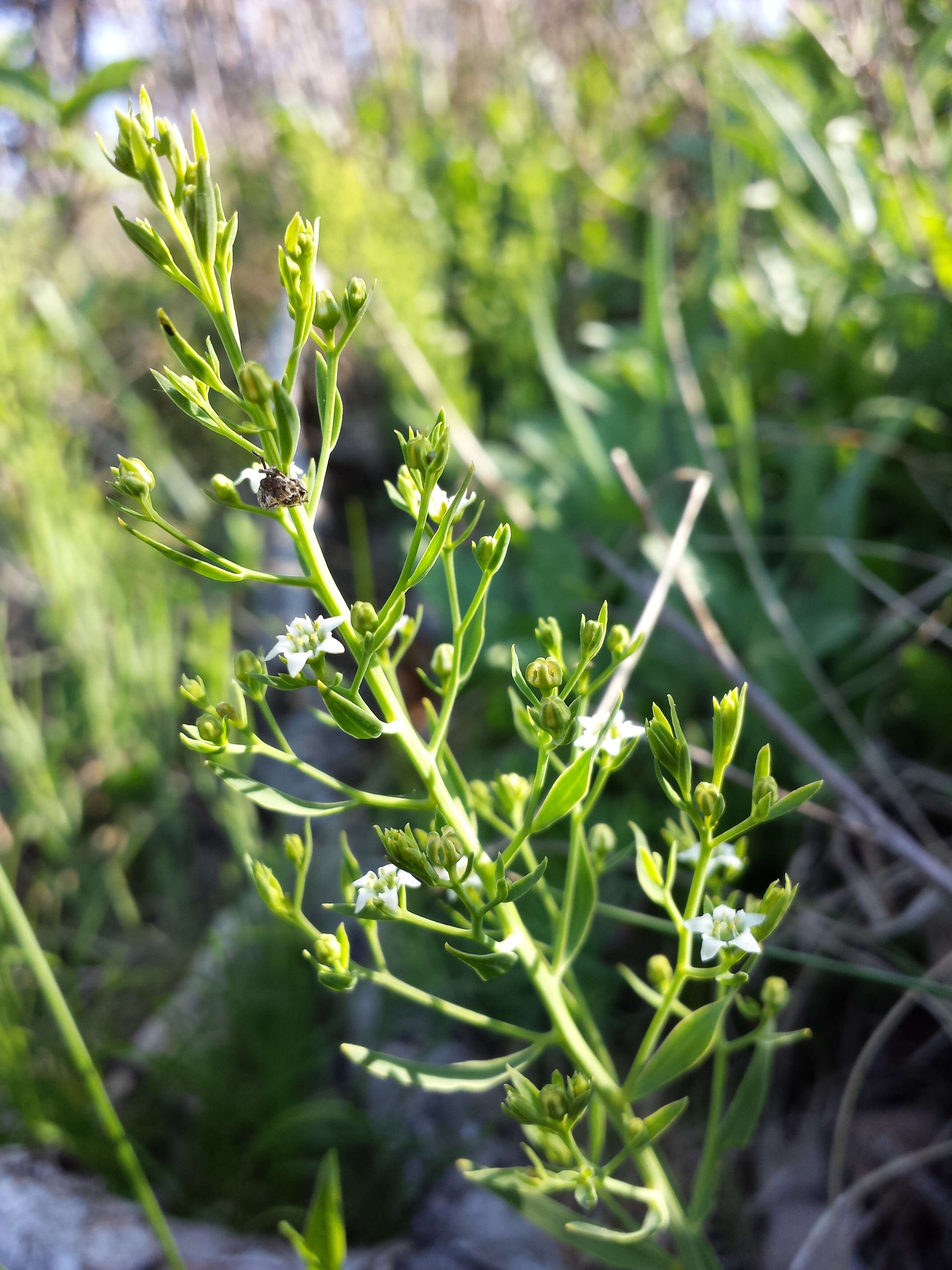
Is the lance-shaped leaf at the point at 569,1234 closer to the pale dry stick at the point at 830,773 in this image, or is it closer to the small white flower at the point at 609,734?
the small white flower at the point at 609,734

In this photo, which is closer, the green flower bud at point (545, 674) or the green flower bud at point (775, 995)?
the green flower bud at point (545, 674)

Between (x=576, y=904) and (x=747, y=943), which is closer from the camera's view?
(x=747, y=943)

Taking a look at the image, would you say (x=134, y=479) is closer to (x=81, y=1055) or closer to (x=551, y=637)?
(x=551, y=637)

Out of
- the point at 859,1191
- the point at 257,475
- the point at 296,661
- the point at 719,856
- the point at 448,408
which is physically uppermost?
the point at 448,408

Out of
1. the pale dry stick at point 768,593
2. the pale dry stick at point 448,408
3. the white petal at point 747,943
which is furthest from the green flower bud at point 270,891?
the pale dry stick at point 448,408

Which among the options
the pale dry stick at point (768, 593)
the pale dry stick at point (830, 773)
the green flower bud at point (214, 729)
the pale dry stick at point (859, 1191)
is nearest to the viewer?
the green flower bud at point (214, 729)

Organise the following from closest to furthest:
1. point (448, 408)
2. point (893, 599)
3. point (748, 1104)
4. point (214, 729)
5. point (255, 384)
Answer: point (255, 384) < point (214, 729) < point (748, 1104) < point (893, 599) < point (448, 408)

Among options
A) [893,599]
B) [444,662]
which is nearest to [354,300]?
[444,662]
